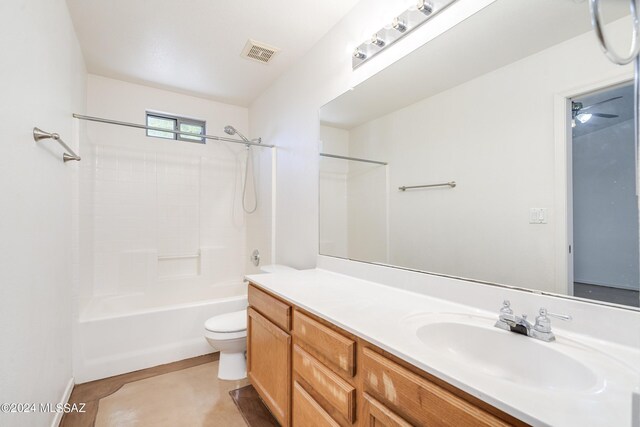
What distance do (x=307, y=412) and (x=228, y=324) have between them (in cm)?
105

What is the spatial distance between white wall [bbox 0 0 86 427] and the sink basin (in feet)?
4.69

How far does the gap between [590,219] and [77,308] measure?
2.90 metres

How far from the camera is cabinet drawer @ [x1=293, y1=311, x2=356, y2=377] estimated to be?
973 mm

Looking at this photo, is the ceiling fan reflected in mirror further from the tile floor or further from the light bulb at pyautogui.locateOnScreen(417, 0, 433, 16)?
the tile floor

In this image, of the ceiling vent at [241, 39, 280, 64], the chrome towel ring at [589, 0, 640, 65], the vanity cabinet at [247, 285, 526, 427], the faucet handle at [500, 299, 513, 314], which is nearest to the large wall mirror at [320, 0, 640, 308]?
the faucet handle at [500, 299, 513, 314]

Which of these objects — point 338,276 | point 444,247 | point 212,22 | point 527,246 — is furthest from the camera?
point 212,22

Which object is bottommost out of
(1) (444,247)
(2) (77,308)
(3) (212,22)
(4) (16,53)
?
(2) (77,308)

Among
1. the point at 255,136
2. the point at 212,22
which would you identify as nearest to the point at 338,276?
the point at 212,22

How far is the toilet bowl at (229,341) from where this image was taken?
6.50 feet

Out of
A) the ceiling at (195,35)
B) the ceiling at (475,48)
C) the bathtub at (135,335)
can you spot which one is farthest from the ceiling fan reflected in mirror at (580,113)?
the bathtub at (135,335)

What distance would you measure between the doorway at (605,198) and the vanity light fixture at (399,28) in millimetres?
746

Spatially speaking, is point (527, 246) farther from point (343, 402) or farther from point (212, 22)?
point (212, 22)

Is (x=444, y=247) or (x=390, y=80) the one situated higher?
(x=390, y=80)

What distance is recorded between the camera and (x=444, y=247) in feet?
4.31
